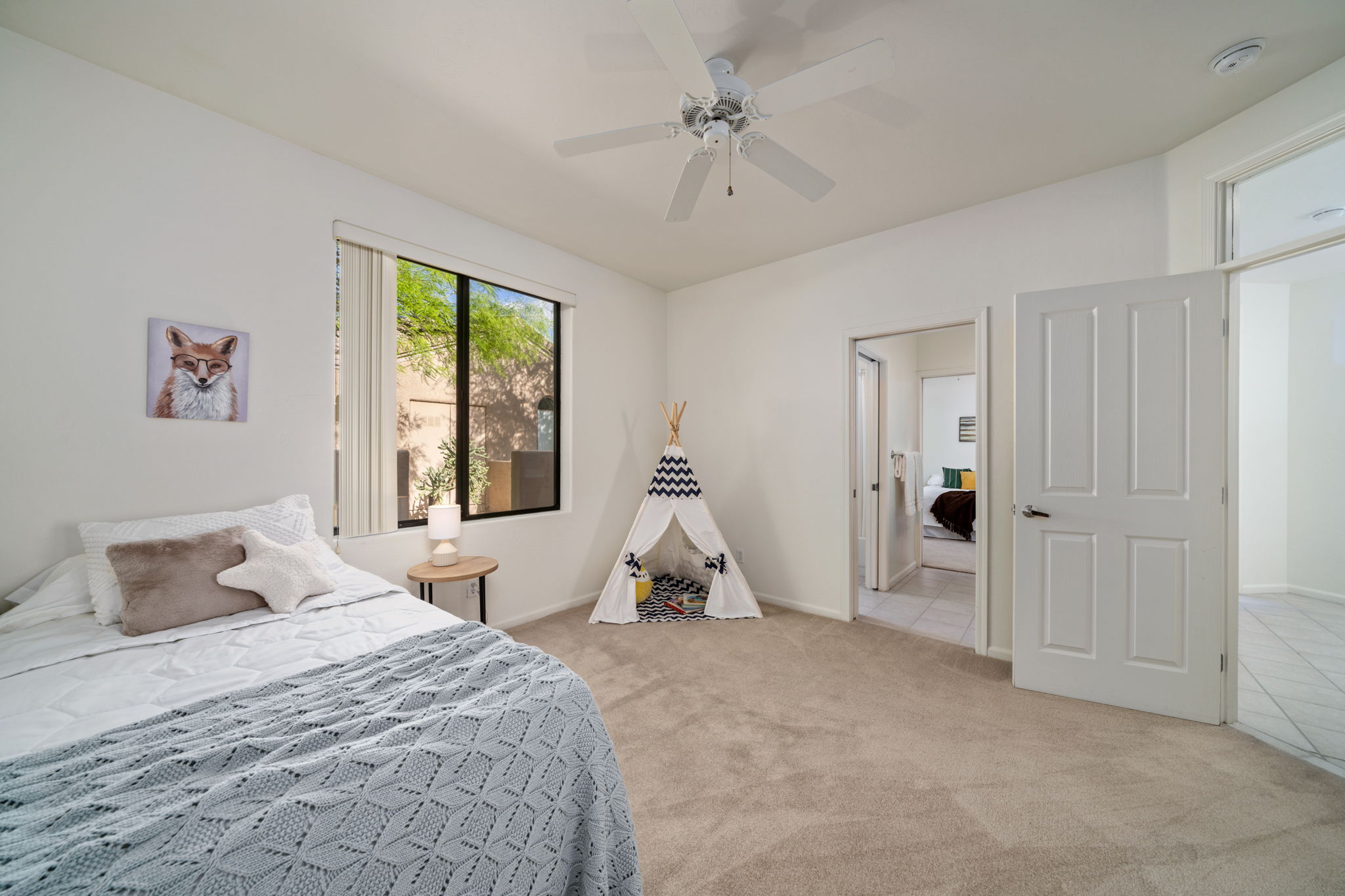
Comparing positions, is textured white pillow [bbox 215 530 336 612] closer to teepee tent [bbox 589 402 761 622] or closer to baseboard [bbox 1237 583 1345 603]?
teepee tent [bbox 589 402 761 622]

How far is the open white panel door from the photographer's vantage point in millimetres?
2229

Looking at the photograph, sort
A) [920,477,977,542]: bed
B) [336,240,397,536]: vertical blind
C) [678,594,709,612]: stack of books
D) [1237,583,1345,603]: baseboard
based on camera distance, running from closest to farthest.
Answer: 1. [336,240,397,536]: vertical blind
2. [1237,583,1345,603]: baseboard
3. [678,594,709,612]: stack of books
4. [920,477,977,542]: bed

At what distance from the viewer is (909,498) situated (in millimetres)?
4891

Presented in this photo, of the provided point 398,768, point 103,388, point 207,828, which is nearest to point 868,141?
point 398,768

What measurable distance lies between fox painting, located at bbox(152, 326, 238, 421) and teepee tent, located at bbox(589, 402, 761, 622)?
93.0 inches

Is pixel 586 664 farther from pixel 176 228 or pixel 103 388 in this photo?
pixel 176 228

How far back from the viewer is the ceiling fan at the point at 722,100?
1.33m

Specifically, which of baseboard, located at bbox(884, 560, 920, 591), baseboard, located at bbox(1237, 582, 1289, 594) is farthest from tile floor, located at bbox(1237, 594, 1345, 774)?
baseboard, located at bbox(884, 560, 920, 591)

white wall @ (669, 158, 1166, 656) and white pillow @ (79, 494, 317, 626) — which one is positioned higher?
white wall @ (669, 158, 1166, 656)

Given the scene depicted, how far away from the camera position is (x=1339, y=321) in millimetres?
3428

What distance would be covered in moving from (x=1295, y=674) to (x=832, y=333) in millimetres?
3100

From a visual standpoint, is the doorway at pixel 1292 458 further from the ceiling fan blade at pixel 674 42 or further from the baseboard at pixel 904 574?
the ceiling fan blade at pixel 674 42

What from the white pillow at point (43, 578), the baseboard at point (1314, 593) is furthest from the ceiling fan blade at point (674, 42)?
the baseboard at point (1314, 593)

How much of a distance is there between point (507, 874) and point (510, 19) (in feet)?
8.05
